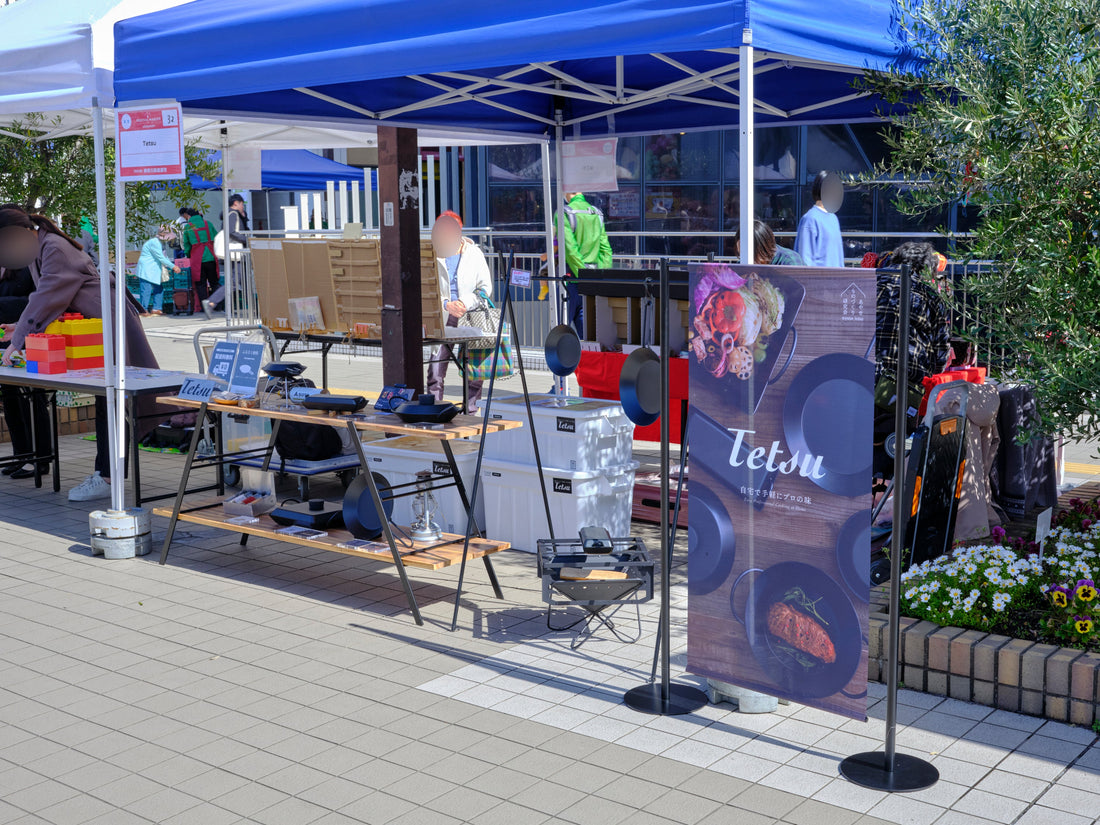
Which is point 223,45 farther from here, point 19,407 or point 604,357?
point 19,407

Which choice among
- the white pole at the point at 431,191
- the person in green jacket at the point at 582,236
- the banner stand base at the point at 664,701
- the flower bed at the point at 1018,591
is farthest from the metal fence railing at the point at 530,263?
the banner stand base at the point at 664,701

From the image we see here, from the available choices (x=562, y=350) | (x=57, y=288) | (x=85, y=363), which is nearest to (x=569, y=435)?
(x=562, y=350)

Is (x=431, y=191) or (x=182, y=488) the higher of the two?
(x=431, y=191)

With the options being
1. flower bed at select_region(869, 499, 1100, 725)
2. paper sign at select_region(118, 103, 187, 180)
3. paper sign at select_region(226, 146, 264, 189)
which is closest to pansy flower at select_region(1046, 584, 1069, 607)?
flower bed at select_region(869, 499, 1100, 725)

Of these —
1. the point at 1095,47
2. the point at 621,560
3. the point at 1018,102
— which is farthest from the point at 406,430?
the point at 1095,47

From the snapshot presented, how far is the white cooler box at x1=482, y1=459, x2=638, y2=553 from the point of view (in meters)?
6.22

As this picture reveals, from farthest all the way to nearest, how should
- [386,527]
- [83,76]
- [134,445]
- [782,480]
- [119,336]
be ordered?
[134,445], [119,336], [83,76], [386,527], [782,480]

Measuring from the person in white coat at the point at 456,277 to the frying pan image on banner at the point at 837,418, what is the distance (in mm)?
6006

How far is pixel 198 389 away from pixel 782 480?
388cm

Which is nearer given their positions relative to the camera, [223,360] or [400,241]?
[223,360]

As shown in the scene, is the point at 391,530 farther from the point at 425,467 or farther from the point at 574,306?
the point at 574,306

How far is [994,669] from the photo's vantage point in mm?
4422

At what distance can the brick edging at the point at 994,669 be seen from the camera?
4.25m

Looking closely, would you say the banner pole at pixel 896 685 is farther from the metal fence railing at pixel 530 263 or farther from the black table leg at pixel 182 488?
the metal fence railing at pixel 530 263
